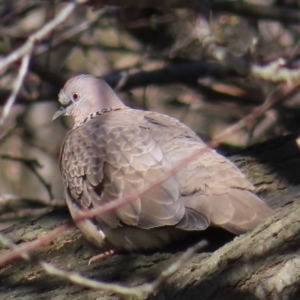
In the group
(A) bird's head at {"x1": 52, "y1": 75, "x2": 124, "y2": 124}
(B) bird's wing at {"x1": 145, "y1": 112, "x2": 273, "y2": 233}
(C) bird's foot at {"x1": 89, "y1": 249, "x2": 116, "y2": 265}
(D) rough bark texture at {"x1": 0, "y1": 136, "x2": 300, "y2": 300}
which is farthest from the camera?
(A) bird's head at {"x1": 52, "y1": 75, "x2": 124, "y2": 124}

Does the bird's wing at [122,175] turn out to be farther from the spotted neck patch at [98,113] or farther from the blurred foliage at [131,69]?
the blurred foliage at [131,69]

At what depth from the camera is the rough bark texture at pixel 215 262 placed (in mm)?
3438

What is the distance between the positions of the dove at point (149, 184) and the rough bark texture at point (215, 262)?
0.13 meters

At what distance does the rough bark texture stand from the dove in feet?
0.42

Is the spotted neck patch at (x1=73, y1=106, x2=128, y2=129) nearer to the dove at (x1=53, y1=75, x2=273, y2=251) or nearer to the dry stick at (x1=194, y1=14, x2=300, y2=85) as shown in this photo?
the dove at (x1=53, y1=75, x2=273, y2=251)

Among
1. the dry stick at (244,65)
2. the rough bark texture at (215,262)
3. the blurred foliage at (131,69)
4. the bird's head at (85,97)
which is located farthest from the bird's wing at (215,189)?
the blurred foliage at (131,69)

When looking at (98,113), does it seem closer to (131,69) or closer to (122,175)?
(122,175)

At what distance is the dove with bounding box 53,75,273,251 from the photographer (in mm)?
3912

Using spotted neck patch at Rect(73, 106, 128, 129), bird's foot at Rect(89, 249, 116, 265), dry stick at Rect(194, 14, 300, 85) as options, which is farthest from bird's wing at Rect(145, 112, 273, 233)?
spotted neck patch at Rect(73, 106, 128, 129)

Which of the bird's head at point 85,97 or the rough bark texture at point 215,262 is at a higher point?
the bird's head at point 85,97

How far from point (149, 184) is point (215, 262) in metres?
0.62

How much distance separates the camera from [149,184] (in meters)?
3.97

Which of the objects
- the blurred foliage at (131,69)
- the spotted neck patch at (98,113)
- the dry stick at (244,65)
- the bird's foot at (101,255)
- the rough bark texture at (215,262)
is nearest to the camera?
the dry stick at (244,65)

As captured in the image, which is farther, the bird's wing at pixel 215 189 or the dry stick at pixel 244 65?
the bird's wing at pixel 215 189
